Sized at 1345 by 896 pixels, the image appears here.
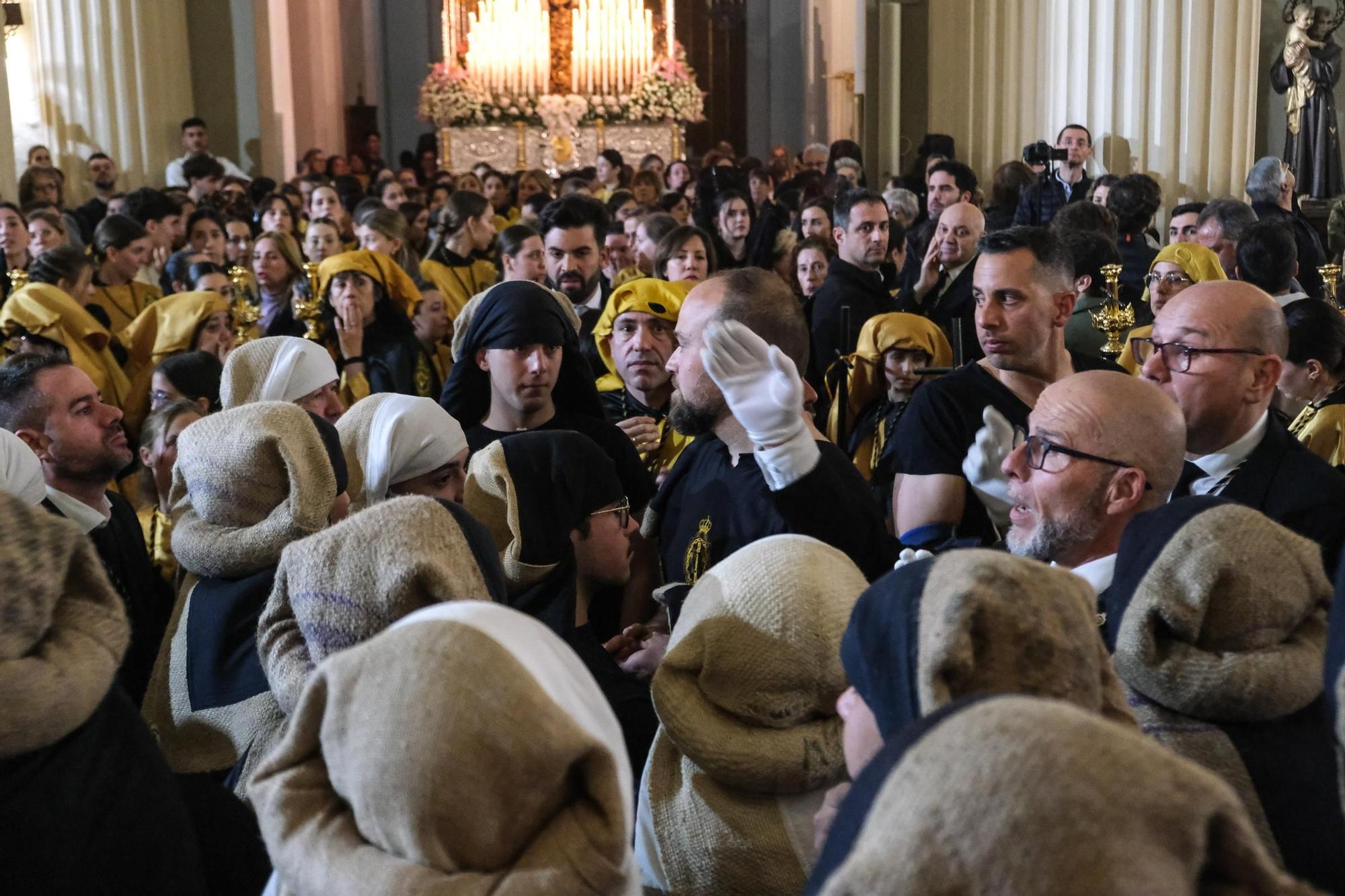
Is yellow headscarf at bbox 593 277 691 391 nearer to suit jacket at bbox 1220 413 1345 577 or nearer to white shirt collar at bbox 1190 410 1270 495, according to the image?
white shirt collar at bbox 1190 410 1270 495

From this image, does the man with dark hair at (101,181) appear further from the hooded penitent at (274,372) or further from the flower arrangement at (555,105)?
the hooded penitent at (274,372)

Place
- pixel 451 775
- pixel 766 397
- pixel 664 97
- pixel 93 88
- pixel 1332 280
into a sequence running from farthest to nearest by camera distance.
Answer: pixel 664 97, pixel 93 88, pixel 1332 280, pixel 766 397, pixel 451 775

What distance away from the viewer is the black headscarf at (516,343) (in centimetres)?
438

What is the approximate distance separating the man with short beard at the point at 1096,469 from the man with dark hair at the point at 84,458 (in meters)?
2.17

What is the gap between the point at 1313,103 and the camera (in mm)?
13703

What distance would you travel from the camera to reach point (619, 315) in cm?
515

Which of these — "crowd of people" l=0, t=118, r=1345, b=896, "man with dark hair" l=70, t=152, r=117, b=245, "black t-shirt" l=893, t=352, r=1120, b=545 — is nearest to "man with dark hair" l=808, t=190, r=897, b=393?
"crowd of people" l=0, t=118, r=1345, b=896

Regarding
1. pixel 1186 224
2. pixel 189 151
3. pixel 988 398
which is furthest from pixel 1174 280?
pixel 189 151

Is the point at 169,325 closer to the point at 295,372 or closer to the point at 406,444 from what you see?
the point at 295,372

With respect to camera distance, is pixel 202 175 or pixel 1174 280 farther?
pixel 202 175

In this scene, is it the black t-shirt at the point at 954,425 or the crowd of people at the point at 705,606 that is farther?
the black t-shirt at the point at 954,425

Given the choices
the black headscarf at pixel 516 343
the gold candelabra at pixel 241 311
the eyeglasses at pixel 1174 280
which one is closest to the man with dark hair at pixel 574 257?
the gold candelabra at pixel 241 311

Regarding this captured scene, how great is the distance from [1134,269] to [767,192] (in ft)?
18.9

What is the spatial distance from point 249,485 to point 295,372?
1493 mm
